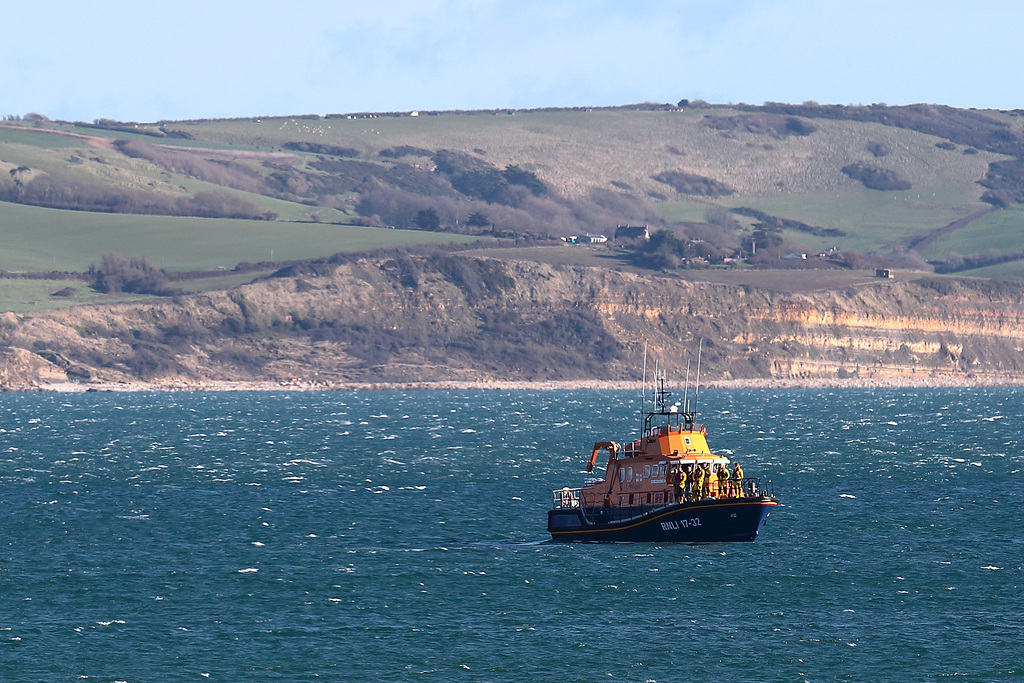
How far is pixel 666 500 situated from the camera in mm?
58844

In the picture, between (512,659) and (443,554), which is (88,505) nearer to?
(443,554)

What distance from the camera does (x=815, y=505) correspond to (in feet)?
236

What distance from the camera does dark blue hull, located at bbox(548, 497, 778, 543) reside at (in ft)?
188

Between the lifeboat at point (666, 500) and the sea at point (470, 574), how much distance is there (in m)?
1.05

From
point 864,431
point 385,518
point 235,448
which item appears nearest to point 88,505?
point 385,518

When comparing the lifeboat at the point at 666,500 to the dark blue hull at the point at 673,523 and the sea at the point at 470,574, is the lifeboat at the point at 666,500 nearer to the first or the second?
the dark blue hull at the point at 673,523

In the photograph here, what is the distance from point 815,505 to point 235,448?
47367mm

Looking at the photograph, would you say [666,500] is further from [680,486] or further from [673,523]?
[673,523]

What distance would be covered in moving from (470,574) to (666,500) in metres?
9.58

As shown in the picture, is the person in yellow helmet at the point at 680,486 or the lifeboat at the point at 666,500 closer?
the lifeboat at the point at 666,500

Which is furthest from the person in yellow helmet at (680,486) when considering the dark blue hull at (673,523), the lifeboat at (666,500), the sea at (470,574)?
the sea at (470,574)

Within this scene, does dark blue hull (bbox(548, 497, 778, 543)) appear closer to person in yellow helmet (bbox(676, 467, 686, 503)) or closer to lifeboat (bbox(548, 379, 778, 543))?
lifeboat (bbox(548, 379, 778, 543))

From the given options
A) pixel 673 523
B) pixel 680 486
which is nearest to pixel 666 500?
pixel 680 486

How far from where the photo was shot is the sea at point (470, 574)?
41.6m
